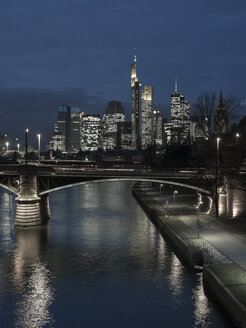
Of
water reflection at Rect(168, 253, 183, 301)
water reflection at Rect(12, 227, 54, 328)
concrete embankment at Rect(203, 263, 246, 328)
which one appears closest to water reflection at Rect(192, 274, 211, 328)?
concrete embankment at Rect(203, 263, 246, 328)

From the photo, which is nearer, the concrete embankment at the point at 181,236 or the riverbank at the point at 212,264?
the riverbank at the point at 212,264

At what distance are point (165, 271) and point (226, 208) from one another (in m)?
22.7

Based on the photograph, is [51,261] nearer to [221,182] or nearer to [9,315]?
[9,315]

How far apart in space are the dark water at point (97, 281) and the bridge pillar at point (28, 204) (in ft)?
7.28

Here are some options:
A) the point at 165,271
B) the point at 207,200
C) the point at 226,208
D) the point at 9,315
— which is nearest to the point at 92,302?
the point at 9,315

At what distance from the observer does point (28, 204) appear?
6053cm

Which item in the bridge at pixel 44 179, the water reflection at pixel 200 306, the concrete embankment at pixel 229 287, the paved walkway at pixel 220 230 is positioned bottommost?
the water reflection at pixel 200 306

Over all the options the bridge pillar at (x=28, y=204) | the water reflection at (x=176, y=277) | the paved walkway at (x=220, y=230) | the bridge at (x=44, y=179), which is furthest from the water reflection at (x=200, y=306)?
the bridge pillar at (x=28, y=204)

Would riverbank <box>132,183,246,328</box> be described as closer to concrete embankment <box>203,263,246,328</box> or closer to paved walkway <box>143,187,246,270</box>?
concrete embankment <box>203,263,246,328</box>

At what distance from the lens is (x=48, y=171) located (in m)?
62.5

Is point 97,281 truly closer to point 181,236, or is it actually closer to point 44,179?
point 181,236

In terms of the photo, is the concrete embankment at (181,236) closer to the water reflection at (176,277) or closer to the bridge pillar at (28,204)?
the water reflection at (176,277)

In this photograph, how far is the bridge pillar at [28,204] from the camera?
196 ft

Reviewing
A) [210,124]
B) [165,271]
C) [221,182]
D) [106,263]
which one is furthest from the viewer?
[210,124]
